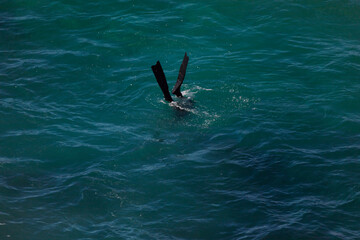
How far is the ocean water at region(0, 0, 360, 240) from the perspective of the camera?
1327 centimetres

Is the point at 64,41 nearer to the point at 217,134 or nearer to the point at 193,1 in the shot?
the point at 193,1

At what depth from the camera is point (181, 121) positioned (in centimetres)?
1756

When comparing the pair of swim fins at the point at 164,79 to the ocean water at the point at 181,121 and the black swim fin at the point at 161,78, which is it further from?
the ocean water at the point at 181,121

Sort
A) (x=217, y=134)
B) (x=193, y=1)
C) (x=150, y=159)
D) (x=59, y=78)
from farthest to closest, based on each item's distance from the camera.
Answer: (x=193, y=1)
(x=59, y=78)
(x=217, y=134)
(x=150, y=159)

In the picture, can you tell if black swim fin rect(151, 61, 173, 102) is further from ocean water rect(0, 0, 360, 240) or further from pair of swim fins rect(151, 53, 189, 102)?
ocean water rect(0, 0, 360, 240)

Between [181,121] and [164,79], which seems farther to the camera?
[181,121]

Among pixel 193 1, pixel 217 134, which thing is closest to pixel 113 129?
pixel 217 134

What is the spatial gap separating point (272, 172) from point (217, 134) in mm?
2861

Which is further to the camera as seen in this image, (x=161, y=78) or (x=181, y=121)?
(x=181, y=121)

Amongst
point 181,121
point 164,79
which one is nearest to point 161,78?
point 164,79

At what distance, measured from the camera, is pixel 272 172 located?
14.8m

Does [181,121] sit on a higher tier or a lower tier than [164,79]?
lower

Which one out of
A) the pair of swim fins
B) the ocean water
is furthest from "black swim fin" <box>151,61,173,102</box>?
the ocean water

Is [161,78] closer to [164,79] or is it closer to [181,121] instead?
[164,79]
